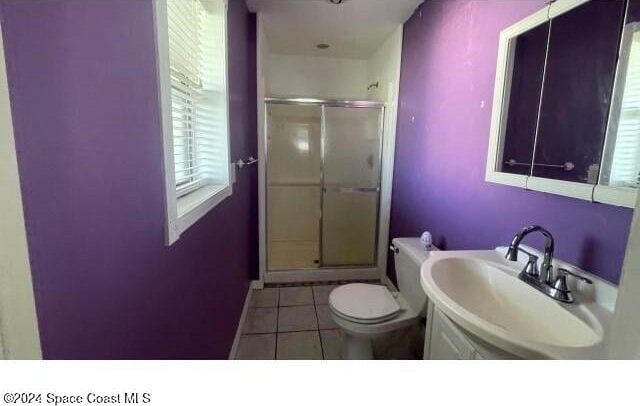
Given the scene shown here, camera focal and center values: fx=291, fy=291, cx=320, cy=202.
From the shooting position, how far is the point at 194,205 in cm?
107

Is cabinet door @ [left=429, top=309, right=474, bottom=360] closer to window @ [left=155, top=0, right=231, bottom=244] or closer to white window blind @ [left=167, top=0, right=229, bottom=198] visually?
window @ [left=155, top=0, right=231, bottom=244]

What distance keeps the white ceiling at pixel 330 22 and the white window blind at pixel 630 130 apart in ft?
5.24

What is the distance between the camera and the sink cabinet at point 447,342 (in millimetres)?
906

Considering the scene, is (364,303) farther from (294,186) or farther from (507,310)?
(294,186)

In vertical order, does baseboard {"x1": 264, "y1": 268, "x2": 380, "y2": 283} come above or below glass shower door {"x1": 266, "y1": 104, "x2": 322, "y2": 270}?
below

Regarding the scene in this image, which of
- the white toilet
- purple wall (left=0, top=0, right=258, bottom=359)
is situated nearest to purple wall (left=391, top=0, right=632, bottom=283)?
the white toilet

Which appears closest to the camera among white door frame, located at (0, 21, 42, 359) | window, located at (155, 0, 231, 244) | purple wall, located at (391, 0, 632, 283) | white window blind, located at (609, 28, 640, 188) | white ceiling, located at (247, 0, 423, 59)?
white door frame, located at (0, 21, 42, 359)

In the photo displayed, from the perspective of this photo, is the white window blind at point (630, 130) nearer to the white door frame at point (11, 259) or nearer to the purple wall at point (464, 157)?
the purple wall at point (464, 157)

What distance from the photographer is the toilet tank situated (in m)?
1.57

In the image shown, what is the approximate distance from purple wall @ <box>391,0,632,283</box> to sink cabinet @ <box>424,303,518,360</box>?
453 millimetres

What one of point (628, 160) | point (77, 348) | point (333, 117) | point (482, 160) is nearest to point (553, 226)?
point (628, 160)

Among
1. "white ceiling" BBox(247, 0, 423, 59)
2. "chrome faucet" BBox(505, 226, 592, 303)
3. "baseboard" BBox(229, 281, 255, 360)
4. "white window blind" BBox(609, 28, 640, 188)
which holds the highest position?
"white ceiling" BBox(247, 0, 423, 59)

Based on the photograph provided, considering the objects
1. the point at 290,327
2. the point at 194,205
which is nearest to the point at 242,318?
the point at 290,327
